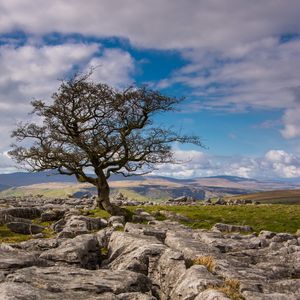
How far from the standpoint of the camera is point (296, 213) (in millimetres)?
49625

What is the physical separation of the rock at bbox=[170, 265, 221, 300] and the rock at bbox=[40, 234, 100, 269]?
17.8ft

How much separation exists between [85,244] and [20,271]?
6.10 metres

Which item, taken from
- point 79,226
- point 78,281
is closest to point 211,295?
point 78,281

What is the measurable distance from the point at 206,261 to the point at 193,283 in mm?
3431

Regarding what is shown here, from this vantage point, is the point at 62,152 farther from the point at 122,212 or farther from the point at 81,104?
the point at 122,212

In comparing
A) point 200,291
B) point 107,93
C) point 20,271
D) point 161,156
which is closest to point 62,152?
point 107,93

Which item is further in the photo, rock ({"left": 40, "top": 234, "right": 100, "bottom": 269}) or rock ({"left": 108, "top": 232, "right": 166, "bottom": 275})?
rock ({"left": 40, "top": 234, "right": 100, "bottom": 269})

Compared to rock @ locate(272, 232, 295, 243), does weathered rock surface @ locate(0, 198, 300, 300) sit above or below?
above

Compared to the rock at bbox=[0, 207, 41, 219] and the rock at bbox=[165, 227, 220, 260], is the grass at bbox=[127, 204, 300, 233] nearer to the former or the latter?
the rock at bbox=[0, 207, 41, 219]

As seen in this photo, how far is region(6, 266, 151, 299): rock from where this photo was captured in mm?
12380

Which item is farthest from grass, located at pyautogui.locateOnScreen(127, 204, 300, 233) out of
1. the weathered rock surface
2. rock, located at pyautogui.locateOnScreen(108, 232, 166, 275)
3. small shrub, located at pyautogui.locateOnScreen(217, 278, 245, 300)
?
small shrub, located at pyautogui.locateOnScreen(217, 278, 245, 300)

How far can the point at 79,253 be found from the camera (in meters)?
18.5

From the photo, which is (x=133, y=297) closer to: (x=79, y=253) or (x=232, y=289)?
(x=232, y=289)

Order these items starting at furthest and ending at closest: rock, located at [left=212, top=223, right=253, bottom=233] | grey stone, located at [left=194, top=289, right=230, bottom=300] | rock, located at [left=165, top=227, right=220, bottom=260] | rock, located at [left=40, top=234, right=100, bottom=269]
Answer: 1. rock, located at [left=212, top=223, right=253, bottom=233]
2. rock, located at [left=165, top=227, right=220, bottom=260]
3. rock, located at [left=40, top=234, right=100, bottom=269]
4. grey stone, located at [left=194, top=289, right=230, bottom=300]
